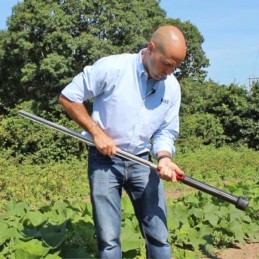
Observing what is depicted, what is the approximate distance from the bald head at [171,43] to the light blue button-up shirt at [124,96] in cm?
24

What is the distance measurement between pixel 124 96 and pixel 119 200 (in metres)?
0.63

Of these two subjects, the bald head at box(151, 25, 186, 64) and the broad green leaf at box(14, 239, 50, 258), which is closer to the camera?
the bald head at box(151, 25, 186, 64)

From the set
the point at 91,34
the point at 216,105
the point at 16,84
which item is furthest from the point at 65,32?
the point at 216,105

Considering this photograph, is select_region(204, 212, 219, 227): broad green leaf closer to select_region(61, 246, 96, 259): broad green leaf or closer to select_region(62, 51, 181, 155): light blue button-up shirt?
select_region(61, 246, 96, 259): broad green leaf

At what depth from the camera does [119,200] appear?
3.50 meters

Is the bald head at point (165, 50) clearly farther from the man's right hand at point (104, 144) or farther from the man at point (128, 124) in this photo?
the man's right hand at point (104, 144)

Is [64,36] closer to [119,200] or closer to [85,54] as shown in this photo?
[85,54]

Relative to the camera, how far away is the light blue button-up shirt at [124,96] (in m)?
3.32

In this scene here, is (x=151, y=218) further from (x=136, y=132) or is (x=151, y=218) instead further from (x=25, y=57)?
(x=25, y=57)

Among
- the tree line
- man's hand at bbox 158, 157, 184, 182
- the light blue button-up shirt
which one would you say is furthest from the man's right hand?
the tree line

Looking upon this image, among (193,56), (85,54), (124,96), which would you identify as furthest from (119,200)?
(193,56)

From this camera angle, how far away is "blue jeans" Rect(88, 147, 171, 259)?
3395 millimetres

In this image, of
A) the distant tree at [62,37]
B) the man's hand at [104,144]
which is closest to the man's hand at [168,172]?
the man's hand at [104,144]

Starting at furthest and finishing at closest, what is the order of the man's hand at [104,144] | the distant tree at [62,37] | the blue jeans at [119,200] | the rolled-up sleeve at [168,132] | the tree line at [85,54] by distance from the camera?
the distant tree at [62,37]
the tree line at [85,54]
the rolled-up sleeve at [168,132]
the blue jeans at [119,200]
the man's hand at [104,144]
